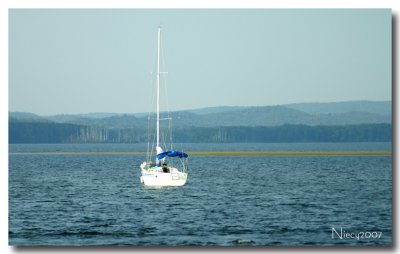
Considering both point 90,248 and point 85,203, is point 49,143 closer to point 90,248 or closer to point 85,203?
point 85,203

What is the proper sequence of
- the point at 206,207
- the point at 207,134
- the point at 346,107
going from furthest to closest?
1. the point at 207,134
2. the point at 206,207
3. the point at 346,107

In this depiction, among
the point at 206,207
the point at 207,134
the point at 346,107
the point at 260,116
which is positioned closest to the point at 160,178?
the point at 207,134

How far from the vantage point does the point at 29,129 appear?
16.8 metres

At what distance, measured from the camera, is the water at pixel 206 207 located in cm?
1536

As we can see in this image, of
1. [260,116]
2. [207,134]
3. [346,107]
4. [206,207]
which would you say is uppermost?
[346,107]

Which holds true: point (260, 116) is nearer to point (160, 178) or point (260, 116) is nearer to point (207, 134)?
point (207, 134)

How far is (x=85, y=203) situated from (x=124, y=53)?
18.1 feet

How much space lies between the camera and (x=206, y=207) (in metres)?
20.4

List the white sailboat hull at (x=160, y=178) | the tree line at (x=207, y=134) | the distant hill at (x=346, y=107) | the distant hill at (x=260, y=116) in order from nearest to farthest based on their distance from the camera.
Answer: the distant hill at (x=346, y=107) < the distant hill at (x=260, y=116) < the tree line at (x=207, y=134) < the white sailboat hull at (x=160, y=178)

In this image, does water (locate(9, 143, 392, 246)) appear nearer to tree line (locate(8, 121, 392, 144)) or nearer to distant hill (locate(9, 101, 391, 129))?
tree line (locate(8, 121, 392, 144))

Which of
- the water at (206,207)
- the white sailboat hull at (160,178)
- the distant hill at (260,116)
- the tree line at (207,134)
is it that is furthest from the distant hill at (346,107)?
the white sailboat hull at (160,178)

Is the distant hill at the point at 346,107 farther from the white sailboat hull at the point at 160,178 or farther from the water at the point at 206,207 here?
the white sailboat hull at the point at 160,178

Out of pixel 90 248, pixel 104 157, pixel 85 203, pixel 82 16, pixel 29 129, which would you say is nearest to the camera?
pixel 90 248
